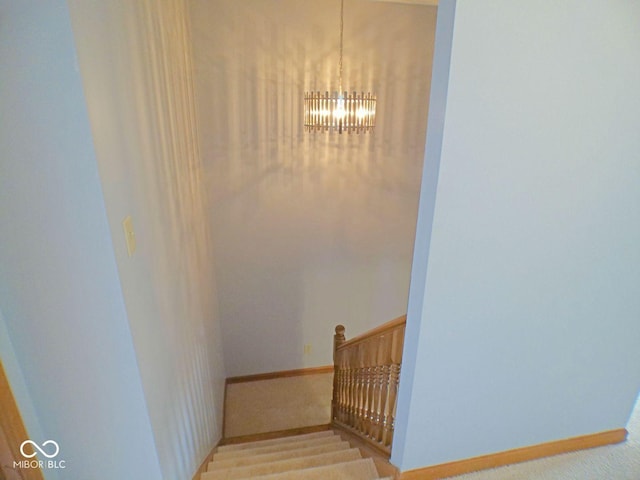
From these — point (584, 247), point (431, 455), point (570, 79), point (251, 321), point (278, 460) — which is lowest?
point (251, 321)

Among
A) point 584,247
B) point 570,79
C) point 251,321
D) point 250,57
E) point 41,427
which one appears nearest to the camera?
point 570,79

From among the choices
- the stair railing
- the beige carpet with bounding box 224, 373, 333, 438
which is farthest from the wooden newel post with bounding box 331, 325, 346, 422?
the beige carpet with bounding box 224, 373, 333, 438

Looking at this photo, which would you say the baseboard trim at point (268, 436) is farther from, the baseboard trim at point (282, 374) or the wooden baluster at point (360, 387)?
the baseboard trim at point (282, 374)

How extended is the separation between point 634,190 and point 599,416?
1.20 meters

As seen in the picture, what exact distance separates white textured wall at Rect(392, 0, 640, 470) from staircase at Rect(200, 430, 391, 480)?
0.85ft

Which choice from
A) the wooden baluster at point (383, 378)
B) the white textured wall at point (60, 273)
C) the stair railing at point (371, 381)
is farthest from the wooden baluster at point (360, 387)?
the white textured wall at point (60, 273)

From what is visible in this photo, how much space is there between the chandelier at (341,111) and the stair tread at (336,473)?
214cm

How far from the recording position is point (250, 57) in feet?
10.3

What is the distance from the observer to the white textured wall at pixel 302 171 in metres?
3.16

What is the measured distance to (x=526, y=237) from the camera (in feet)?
4.37

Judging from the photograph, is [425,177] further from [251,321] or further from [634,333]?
[251,321]

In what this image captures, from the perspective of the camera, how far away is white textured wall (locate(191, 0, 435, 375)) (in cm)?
316

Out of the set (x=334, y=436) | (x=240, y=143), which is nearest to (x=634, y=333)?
(x=334, y=436)

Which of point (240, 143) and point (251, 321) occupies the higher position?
point (240, 143)
